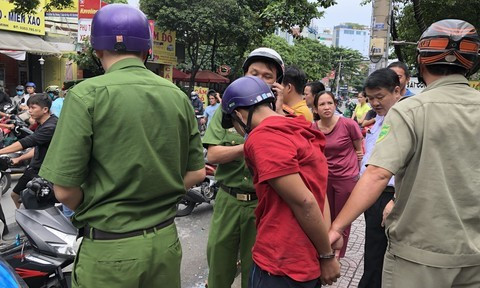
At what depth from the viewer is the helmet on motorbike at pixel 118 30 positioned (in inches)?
70.1

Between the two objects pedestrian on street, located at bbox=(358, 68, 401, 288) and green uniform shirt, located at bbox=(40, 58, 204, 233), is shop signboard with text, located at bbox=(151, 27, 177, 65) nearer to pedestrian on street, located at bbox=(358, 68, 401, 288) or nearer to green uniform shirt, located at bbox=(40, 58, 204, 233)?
pedestrian on street, located at bbox=(358, 68, 401, 288)

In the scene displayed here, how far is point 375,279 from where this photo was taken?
9.74 feet

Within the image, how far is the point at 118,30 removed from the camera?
178cm

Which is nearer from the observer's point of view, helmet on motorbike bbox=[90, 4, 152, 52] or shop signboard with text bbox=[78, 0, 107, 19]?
helmet on motorbike bbox=[90, 4, 152, 52]

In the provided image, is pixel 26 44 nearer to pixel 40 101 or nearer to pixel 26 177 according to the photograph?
pixel 26 177

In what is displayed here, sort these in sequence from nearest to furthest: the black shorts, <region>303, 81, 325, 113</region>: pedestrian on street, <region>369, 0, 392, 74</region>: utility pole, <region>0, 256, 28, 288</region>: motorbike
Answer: <region>0, 256, 28, 288</region>: motorbike, the black shorts, <region>303, 81, 325, 113</region>: pedestrian on street, <region>369, 0, 392, 74</region>: utility pole

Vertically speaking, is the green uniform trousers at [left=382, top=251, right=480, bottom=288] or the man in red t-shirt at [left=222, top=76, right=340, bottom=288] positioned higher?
the man in red t-shirt at [left=222, top=76, right=340, bottom=288]

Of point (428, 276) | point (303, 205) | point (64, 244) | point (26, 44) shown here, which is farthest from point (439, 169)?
point (26, 44)

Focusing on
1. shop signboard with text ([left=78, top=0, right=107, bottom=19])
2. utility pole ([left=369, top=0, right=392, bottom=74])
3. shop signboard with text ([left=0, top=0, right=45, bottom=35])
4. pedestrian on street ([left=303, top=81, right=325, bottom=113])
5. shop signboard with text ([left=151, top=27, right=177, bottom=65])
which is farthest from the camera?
shop signboard with text ([left=151, top=27, right=177, bottom=65])

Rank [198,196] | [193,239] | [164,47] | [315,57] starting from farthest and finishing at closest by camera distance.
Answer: [315,57]
[164,47]
[198,196]
[193,239]

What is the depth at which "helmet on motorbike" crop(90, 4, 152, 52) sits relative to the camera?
178 centimetres

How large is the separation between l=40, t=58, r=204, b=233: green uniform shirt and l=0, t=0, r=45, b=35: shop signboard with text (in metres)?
15.5

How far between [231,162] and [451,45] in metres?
1.45

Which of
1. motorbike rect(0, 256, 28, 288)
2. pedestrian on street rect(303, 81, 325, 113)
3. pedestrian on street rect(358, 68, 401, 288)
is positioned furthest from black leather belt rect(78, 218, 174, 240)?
pedestrian on street rect(303, 81, 325, 113)
